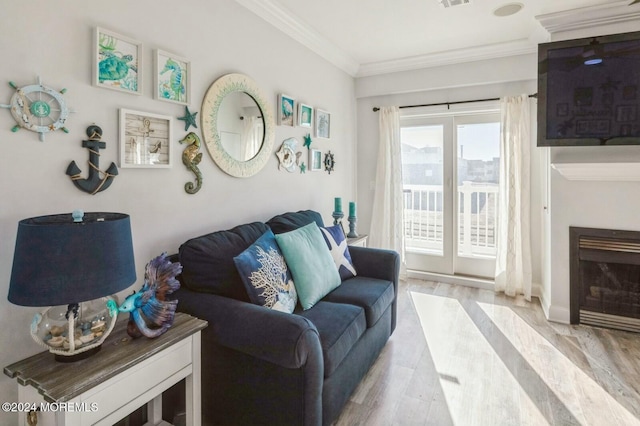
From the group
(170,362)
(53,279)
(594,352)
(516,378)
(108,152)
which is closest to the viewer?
(53,279)

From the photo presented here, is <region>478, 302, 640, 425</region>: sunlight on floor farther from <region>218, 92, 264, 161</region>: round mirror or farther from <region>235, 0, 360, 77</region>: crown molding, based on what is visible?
<region>235, 0, 360, 77</region>: crown molding

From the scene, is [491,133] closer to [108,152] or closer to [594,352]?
[594,352]

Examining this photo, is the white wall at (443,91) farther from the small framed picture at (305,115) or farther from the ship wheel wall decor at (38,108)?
the ship wheel wall decor at (38,108)

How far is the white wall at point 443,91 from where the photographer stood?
141 inches

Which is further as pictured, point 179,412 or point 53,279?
point 179,412


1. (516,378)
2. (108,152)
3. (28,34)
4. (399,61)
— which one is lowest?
(516,378)

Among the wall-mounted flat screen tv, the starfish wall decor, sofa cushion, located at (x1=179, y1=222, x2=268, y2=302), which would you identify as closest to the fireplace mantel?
the wall-mounted flat screen tv

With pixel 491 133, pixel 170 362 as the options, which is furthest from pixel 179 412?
pixel 491 133

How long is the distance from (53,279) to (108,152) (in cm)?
80

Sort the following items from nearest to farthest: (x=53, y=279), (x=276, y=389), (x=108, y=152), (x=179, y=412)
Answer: (x=53, y=279)
(x=276, y=389)
(x=108, y=152)
(x=179, y=412)

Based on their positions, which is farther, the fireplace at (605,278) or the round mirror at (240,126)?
the fireplace at (605,278)

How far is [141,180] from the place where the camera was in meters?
1.82

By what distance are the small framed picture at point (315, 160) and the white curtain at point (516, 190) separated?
1.90 m

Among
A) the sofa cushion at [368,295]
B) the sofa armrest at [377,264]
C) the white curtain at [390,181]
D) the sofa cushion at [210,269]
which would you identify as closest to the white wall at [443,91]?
the white curtain at [390,181]
